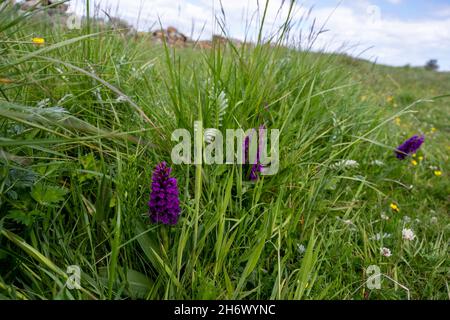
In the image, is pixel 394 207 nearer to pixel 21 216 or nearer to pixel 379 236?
pixel 379 236

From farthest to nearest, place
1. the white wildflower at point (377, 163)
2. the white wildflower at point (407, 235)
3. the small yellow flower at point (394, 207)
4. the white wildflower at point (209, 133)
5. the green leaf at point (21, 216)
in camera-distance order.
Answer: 1. the white wildflower at point (377, 163)
2. the small yellow flower at point (394, 207)
3. the white wildflower at point (407, 235)
4. the white wildflower at point (209, 133)
5. the green leaf at point (21, 216)

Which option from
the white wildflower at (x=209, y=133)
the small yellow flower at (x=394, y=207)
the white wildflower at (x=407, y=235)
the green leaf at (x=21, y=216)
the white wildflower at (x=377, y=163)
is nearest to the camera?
the green leaf at (x=21, y=216)

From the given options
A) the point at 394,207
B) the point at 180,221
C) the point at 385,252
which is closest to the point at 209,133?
the point at 180,221

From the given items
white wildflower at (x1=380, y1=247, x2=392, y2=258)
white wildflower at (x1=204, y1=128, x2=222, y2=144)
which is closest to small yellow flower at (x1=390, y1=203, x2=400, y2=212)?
white wildflower at (x1=380, y1=247, x2=392, y2=258)

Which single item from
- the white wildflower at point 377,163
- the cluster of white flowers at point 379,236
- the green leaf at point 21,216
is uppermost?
the white wildflower at point 377,163

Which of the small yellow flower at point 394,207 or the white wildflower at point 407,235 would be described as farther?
the small yellow flower at point 394,207

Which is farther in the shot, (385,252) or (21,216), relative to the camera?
(385,252)

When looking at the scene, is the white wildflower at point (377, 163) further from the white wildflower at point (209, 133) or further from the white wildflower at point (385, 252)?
the white wildflower at point (209, 133)

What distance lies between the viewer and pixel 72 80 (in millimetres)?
1748

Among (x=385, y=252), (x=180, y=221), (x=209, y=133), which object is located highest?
(x=209, y=133)

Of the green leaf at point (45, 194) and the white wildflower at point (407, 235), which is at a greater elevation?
the green leaf at point (45, 194)

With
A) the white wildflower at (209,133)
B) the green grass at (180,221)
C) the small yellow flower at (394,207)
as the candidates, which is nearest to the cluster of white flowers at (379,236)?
the green grass at (180,221)
